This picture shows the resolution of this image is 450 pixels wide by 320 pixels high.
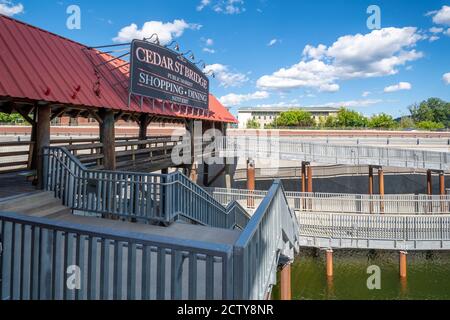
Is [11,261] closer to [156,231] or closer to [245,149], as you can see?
[156,231]

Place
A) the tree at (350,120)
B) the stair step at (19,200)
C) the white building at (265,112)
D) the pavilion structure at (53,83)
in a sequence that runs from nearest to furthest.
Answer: the stair step at (19,200) → the pavilion structure at (53,83) → the tree at (350,120) → the white building at (265,112)

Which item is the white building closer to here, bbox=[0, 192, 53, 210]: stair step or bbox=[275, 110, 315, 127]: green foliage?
bbox=[275, 110, 315, 127]: green foliage

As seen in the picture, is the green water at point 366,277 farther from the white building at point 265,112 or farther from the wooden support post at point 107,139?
the white building at point 265,112

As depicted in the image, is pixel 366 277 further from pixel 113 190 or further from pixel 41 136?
pixel 41 136

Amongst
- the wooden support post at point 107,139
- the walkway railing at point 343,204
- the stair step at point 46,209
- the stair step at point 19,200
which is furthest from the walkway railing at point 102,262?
the walkway railing at point 343,204

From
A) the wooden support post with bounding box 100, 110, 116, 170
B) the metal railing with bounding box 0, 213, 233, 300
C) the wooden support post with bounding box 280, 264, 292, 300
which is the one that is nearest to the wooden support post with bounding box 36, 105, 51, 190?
the wooden support post with bounding box 100, 110, 116, 170

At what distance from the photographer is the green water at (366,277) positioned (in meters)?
14.6

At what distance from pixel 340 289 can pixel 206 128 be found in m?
13.1

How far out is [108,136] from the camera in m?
9.45

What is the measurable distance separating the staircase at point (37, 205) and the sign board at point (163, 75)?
4.52m

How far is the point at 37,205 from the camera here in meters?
6.28

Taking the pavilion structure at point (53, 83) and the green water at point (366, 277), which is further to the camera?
the green water at point (366, 277)

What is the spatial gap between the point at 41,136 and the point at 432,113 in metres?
118
